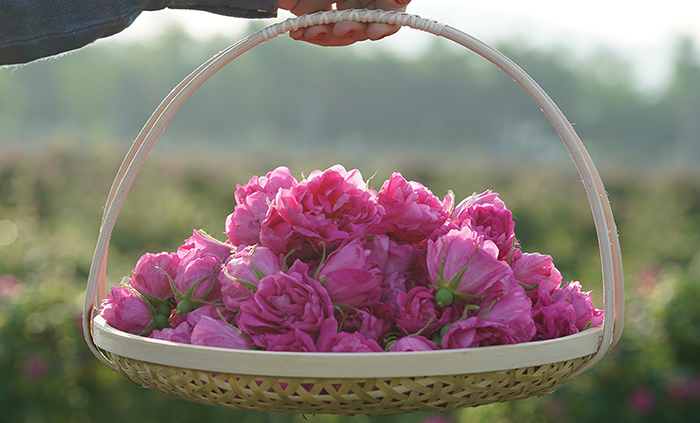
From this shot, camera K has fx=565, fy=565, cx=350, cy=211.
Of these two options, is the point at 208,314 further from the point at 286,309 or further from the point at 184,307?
the point at 286,309

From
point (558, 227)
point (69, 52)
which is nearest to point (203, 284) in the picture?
point (69, 52)

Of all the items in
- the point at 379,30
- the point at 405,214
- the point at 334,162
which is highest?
the point at 379,30

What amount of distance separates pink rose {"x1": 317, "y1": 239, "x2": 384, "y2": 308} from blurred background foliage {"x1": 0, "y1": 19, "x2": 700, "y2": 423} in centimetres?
18

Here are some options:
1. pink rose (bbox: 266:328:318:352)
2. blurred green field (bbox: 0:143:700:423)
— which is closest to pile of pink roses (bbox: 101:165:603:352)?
pink rose (bbox: 266:328:318:352)

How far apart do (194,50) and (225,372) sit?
69.9 ft

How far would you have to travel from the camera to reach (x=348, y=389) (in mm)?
600

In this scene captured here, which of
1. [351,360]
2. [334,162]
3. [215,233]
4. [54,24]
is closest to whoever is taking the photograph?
[351,360]

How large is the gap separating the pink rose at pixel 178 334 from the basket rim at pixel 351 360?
1.7 inches

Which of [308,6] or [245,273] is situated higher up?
[308,6]

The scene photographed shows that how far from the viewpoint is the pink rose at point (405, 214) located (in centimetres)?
77

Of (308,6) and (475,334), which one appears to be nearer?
(475,334)

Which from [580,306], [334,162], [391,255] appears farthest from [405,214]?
[334,162]

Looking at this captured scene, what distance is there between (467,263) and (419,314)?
0.09 metres

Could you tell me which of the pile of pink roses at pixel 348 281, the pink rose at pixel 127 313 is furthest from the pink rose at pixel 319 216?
the pink rose at pixel 127 313
